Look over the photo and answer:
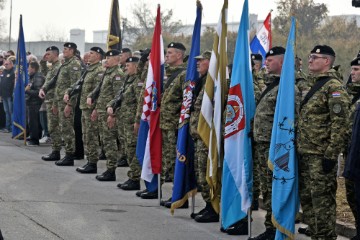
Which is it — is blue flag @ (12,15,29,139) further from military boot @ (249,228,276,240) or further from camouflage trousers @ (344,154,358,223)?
camouflage trousers @ (344,154,358,223)

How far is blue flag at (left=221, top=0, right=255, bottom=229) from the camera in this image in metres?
9.05

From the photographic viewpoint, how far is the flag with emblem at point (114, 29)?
17.3 meters

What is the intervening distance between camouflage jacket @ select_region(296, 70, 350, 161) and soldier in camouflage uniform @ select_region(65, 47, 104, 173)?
674cm

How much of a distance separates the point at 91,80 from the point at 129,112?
1681mm

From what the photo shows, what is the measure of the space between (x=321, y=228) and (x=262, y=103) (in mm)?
1595

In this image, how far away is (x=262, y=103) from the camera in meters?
8.75

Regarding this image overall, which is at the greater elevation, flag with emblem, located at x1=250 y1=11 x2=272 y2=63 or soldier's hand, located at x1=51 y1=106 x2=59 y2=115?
flag with emblem, located at x1=250 y1=11 x2=272 y2=63

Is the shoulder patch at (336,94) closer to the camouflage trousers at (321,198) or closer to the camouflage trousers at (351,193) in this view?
the camouflage trousers at (321,198)

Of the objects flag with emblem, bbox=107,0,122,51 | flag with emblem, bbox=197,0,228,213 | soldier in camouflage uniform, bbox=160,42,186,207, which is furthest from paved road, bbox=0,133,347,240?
flag with emblem, bbox=107,0,122,51

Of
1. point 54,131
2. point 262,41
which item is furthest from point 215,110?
point 54,131

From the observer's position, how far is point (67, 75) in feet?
51.1

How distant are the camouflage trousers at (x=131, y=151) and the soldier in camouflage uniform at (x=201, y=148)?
7.54 ft

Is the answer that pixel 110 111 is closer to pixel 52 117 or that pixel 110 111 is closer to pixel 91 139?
pixel 91 139

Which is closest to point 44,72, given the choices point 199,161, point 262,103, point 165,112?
point 165,112
